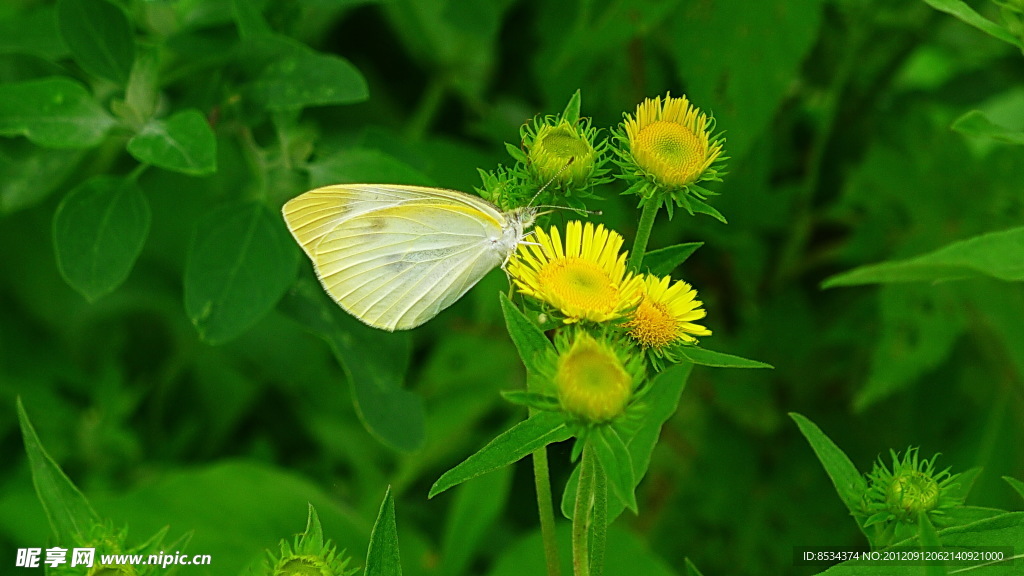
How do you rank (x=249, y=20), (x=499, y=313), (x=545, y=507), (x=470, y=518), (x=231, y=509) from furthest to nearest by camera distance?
1. (x=499, y=313)
2. (x=470, y=518)
3. (x=231, y=509)
4. (x=249, y=20)
5. (x=545, y=507)

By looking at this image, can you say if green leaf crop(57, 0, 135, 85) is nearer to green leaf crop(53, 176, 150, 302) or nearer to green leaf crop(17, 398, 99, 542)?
green leaf crop(53, 176, 150, 302)

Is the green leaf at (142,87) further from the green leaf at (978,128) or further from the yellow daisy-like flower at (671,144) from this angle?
the green leaf at (978,128)

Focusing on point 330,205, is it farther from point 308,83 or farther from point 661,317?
point 661,317

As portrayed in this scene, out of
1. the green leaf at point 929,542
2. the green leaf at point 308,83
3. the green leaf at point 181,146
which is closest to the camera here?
the green leaf at point 929,542

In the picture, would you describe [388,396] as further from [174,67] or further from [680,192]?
[174,67]

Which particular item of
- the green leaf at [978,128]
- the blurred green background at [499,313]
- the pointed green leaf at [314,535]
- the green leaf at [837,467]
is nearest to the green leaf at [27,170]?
the blurred green background at [499,313]

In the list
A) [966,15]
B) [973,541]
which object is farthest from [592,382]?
[966,15]
